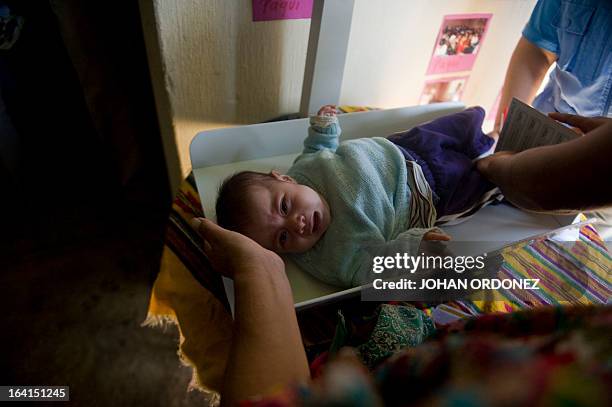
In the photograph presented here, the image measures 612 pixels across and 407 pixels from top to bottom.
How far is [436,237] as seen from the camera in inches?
25.7

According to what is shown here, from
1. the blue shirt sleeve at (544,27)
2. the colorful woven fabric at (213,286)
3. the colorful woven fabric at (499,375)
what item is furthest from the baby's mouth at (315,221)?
the blue shirt sleeve at (544,27)

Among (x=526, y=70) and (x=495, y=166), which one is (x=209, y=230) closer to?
(x=495, y=166)

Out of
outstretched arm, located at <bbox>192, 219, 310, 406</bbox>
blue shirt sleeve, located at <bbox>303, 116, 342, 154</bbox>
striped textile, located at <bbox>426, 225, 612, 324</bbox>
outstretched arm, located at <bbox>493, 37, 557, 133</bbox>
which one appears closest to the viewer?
outstretched arm, located at <bbox>192, 219, 310, 406</bbox>

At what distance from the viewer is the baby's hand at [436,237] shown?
65 centimetres

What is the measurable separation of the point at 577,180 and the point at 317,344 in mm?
472

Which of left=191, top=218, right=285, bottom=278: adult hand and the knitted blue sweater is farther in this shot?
the knitted blue sweater

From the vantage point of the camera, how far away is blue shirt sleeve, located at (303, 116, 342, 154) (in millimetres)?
850

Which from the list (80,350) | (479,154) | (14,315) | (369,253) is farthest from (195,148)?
(14,315)

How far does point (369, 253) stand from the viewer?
2.26ft

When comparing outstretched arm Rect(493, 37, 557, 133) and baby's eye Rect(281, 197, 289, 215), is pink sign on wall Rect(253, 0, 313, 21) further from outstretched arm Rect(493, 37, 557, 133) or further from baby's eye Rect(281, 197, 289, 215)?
outstretched arm Rect(493, 37, 557, 133)

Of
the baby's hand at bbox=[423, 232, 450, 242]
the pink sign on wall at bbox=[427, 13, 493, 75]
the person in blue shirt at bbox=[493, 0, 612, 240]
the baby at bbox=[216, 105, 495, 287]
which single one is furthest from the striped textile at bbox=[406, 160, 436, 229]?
the pink sign on wall at bbox=[427, 13, 493, 75]

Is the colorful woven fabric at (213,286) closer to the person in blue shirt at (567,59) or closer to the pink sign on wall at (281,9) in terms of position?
the person in blue shirt at (567,59)

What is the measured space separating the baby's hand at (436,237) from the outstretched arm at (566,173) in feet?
0.55

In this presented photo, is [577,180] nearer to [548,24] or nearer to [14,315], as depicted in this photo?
[548,24]
